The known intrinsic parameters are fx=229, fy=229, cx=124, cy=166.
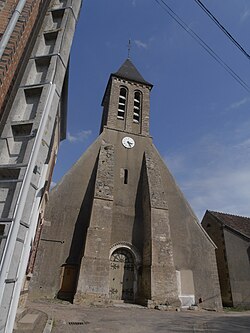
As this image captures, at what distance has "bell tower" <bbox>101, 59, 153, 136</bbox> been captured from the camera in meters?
18.5

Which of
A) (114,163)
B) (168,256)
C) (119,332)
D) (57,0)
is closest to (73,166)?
(114,163)

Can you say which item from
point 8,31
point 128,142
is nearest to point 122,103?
point 128,142

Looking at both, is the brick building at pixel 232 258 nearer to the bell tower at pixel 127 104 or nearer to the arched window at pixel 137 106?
the bell tower at pixel 127 104

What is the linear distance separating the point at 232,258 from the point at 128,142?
11.1m

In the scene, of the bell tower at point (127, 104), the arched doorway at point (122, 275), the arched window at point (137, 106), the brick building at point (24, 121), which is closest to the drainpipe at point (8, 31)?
the brick building at point (24, 121)

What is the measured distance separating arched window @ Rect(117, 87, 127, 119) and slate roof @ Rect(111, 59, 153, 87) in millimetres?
1411

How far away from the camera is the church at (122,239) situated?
11055 millimetres

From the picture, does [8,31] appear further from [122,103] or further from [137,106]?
[137,106]

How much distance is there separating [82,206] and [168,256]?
5.52 metres

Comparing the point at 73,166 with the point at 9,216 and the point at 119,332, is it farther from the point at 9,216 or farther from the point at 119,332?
the point at 9,216

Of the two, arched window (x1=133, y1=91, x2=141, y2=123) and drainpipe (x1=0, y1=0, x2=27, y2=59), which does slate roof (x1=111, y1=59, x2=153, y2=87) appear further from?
drainpipe (x1=0, y1=0, x2=27, y2=59)

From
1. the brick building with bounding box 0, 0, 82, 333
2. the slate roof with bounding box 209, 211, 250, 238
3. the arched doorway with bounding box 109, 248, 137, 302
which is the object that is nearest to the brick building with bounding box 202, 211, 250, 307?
the slate roof with bounding box 209, 211, 250, 238

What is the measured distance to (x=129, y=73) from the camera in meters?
22.5

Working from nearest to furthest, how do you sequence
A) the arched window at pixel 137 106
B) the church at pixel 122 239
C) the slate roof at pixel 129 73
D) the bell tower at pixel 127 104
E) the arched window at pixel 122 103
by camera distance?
the church at pixel 122 239 < the bell tower at pixel 127 104 < the arched window at pixel 122 103 < the arched window at pixel 137 106 < the slate roof at pixel 129 73
